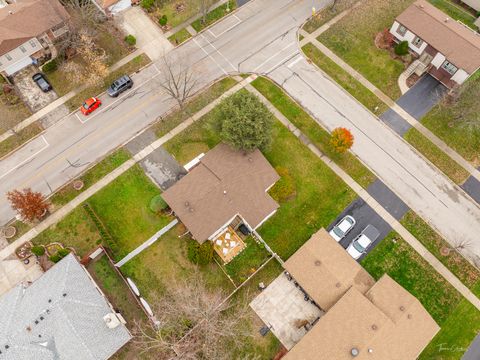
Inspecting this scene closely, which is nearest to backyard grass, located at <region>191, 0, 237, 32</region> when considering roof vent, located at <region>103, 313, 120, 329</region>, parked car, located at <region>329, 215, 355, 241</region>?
parked car, located at <region>329, 215, 355, 241</region>

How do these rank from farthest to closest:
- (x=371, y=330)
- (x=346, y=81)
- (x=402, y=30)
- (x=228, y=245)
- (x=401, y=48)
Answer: (x=401, y=48), (x=402, y=30), (x=346, y=81), (x=228, y=245), (x=371, y=330)

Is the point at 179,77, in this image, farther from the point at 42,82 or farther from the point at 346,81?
the point at 346,81

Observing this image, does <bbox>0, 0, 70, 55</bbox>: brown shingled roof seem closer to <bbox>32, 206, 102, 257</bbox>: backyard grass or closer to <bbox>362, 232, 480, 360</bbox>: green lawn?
<bbox>32, 206, 102, 257</bbox>: backyard grass

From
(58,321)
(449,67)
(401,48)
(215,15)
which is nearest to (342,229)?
(449,67)

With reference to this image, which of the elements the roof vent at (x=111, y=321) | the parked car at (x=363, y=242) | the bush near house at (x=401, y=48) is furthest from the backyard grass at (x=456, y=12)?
the roof vent at (x=111, y=321)

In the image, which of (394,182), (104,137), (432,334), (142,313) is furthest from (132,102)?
(432,334)

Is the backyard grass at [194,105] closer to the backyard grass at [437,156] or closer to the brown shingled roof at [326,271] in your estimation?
the brown shingled roof at [326,271]
